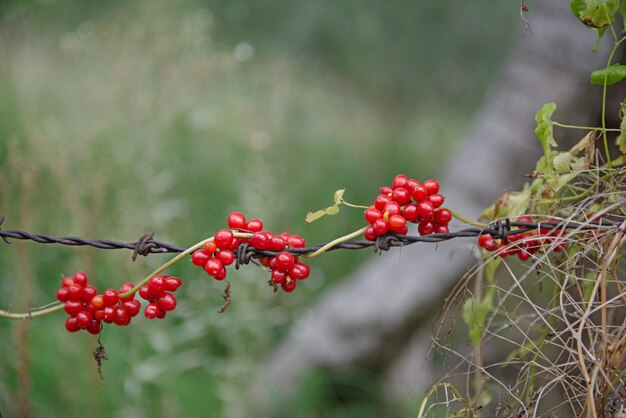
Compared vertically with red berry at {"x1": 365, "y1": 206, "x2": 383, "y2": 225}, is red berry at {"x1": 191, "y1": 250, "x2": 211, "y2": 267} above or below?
above

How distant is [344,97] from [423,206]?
14.4 feet

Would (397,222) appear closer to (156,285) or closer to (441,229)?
(441,229)

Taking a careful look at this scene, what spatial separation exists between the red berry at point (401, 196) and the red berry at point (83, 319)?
20.8 inches

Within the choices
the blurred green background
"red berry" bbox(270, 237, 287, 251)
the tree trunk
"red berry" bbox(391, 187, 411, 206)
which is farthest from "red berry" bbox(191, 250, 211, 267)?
the tree trunk

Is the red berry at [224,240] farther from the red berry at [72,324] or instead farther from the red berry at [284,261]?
the red berry at [72,324]

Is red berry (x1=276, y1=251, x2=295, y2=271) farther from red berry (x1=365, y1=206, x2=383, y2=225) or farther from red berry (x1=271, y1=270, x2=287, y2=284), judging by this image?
red berry (x1=365, y1=206, x2=383, y2=225)

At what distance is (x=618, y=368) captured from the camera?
1000 millimetres

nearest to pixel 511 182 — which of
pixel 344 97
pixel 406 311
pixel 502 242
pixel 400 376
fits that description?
pixel 406 311

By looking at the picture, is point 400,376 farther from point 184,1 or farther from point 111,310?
point 184,1

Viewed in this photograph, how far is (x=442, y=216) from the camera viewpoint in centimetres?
107

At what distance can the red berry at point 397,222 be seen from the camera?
3.31 ft

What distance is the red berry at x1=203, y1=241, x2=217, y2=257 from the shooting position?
1.01 m

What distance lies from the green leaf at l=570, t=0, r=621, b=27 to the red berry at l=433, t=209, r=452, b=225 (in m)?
0.39

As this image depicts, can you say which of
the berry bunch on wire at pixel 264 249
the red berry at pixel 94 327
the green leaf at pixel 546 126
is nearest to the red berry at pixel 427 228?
the berry bunch on wire at pixel 264 249
